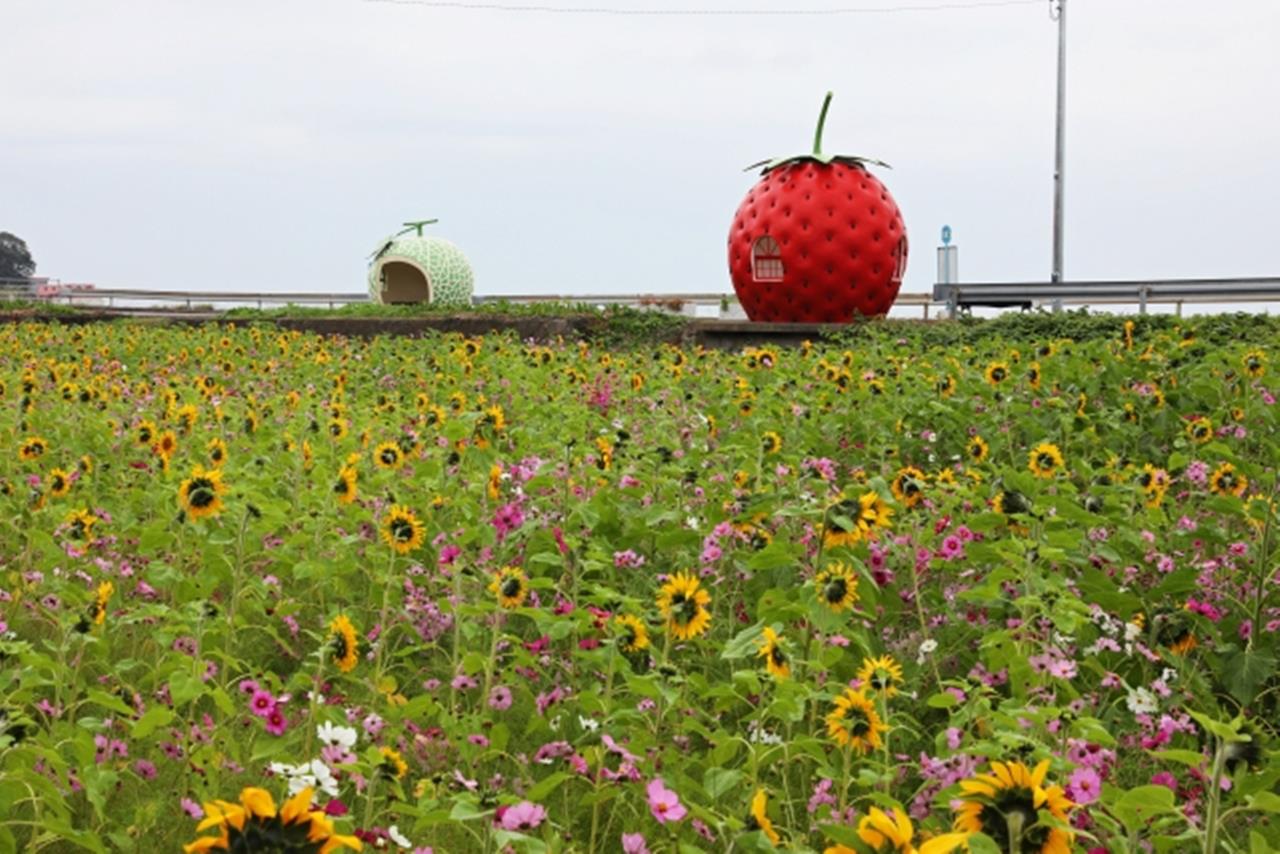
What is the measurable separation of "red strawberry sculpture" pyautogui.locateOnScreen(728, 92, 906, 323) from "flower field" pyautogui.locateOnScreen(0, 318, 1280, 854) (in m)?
7.42

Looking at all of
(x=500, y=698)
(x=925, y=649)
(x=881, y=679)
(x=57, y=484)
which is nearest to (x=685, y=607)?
(x=881, y=679)

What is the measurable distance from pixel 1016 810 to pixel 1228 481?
3769mm

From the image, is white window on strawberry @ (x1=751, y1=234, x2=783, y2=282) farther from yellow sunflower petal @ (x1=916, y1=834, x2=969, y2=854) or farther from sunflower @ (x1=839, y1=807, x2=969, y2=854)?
yellow sunflower petal @ (x1=916, y1=834, x2=969, y2=854)

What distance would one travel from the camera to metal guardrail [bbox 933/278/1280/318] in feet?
73.3

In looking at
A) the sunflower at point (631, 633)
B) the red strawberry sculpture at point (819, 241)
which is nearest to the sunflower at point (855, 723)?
the sunflower at point (631, 633)

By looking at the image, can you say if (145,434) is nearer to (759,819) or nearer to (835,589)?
(835,589)

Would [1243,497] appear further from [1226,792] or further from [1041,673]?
[1041,673]

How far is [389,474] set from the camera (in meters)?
5.15

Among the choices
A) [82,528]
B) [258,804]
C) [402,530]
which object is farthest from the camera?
[82,528]

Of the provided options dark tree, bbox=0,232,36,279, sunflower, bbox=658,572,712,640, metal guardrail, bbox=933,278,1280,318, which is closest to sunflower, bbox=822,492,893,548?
sunflower, bbox=658,572,712,640

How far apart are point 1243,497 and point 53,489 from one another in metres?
4.65

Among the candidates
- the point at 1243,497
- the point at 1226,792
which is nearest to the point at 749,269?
the point at 1243,497

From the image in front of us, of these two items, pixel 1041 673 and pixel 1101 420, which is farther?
pixel 1101 420

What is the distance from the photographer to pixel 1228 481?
490 centimetres
